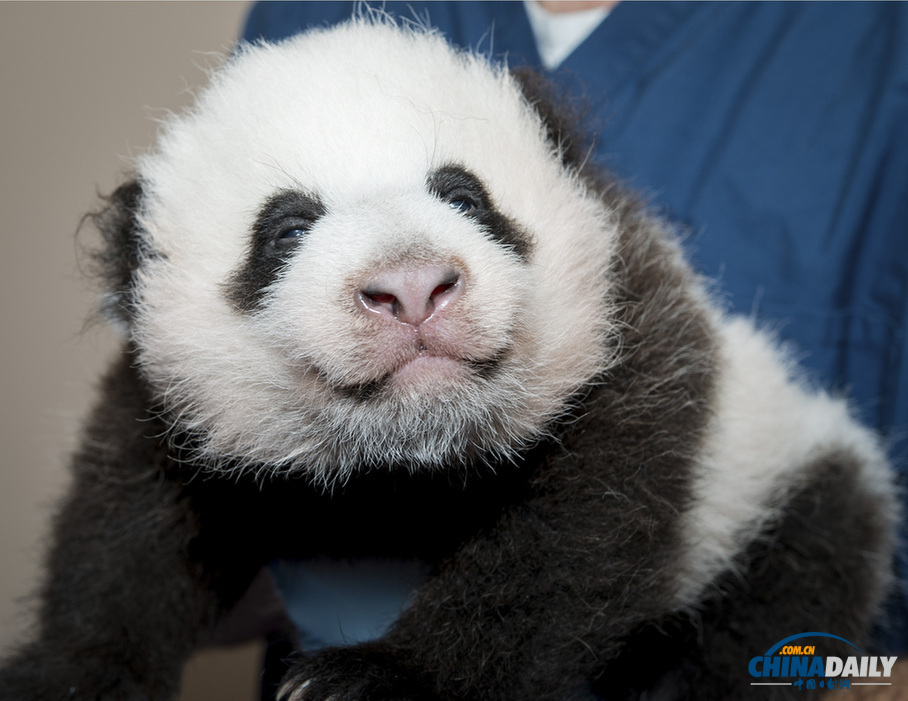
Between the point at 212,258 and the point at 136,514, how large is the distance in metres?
0.42

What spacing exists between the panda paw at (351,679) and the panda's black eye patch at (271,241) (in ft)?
1.40

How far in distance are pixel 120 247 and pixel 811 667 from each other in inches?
47.3

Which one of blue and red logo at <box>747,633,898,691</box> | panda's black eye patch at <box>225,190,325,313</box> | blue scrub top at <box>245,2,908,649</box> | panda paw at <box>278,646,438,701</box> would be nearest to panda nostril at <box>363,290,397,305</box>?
panda's black eye patch at <box>225,190,325,313</box>

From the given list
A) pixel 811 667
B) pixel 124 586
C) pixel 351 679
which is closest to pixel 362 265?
pixel 351 679

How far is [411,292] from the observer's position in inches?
26.4

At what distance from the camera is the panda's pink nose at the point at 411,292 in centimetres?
67

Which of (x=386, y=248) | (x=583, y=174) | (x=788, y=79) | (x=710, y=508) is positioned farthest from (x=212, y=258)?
(x=788, y=79)

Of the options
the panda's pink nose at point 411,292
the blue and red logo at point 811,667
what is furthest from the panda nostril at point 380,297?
the blue and red logo at point 811,667

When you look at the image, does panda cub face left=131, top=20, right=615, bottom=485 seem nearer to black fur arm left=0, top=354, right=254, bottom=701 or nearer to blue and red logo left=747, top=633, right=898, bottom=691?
black fur arm left=0, top=354, right=254, bottom=701

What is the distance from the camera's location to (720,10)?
4.58 feet

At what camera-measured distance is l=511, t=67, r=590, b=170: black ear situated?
1.02 metres

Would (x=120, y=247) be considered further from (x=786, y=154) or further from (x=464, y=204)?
(x=786, y=154)

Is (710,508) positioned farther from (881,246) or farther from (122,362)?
(122,362)

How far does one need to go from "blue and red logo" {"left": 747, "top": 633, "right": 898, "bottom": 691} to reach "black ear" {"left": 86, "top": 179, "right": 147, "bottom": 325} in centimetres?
106
